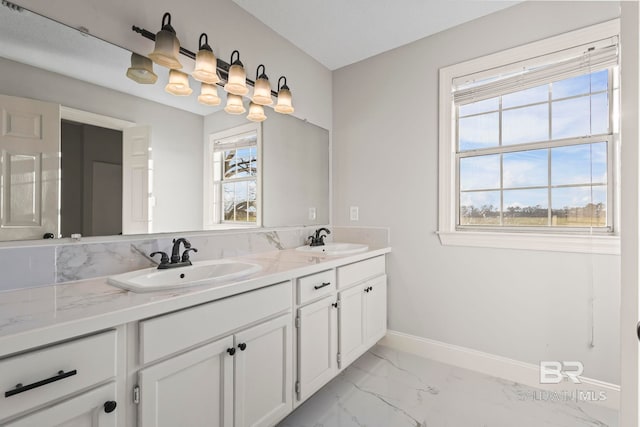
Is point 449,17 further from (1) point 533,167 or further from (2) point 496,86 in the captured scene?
(1) point 533,167

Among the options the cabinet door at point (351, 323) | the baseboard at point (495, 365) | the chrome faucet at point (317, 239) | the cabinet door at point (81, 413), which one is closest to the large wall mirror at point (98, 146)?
the chrome faucet at point (317, 239)

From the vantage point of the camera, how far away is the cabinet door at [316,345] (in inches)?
62.0

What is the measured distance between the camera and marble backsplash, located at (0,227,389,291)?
113 centimetres

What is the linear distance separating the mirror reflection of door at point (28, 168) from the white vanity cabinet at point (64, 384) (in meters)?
0.65

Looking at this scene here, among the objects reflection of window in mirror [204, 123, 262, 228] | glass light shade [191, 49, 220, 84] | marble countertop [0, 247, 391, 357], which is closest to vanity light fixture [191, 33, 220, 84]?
glass light shade [191, 49, 220, 84]

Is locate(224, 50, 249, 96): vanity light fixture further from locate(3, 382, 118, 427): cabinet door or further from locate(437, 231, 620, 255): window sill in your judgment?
locate(437, 231, 620, 255): window sill

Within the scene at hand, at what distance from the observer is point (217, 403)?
1.17 metres

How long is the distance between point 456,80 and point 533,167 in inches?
32.9

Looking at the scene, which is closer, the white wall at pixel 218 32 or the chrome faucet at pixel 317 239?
the white wall at pixel 218 32

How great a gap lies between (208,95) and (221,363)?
1.45 meters

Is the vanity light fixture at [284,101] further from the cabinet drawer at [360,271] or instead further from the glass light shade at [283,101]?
the cabinet drawer at [360,271]

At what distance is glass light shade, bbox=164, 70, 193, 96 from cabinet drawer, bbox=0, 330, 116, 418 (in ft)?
4.19

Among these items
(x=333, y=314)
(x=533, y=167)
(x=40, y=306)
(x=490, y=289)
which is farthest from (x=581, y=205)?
(x=40, y=306)

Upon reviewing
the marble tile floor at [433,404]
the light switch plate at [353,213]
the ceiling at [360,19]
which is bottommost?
the marble tile floor at [433,404]
